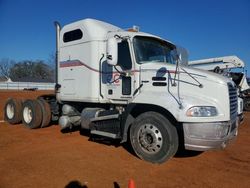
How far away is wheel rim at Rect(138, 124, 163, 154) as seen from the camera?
249 inches

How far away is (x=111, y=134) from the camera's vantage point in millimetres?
7406

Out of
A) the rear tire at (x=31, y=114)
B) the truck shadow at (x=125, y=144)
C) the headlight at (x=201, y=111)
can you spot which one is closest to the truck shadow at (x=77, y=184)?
the truck shadow at (x=125, y=144)

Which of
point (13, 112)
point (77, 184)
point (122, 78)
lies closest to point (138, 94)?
point (122, 78)

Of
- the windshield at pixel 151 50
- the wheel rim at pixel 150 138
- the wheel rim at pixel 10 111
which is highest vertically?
the windshield at pixel 151 50

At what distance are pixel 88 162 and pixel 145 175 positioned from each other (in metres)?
1.44

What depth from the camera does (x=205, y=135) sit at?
19.3 feet

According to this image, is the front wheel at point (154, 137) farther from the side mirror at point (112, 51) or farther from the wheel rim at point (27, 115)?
the wheel rim at point (27, 115)

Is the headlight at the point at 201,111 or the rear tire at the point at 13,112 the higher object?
the headlight at the point at 201,111

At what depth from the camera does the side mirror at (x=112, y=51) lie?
271 inches

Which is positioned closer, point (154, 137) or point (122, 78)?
point (154, 137)

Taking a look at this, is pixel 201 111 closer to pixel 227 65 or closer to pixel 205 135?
pixel 205 135

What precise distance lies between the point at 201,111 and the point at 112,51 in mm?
2550

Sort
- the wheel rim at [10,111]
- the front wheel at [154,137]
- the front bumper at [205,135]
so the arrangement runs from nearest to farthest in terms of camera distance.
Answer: the front bumper at [205,135]
the front wheel at [154,137]
the wheel rim at [10,111]

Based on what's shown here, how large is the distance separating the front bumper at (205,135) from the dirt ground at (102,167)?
56cm
